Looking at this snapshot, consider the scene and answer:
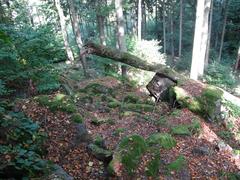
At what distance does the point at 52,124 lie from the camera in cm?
625

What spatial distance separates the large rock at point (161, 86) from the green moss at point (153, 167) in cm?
470

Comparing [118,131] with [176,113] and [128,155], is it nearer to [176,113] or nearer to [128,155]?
[128,155]

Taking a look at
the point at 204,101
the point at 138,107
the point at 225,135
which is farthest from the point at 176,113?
the point at 225,135

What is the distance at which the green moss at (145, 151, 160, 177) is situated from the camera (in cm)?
566

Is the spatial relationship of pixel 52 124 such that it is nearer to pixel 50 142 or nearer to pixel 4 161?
pixel 50 142

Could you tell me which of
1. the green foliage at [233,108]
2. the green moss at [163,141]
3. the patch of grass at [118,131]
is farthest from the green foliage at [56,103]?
the green foliage at [233,108]

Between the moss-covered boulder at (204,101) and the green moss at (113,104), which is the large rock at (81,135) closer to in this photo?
the green moss at (113,104)

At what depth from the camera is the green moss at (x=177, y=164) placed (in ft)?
19.7

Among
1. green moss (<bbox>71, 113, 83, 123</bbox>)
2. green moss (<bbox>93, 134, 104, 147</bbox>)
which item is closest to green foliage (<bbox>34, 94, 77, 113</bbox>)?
green moss (<bbox>71, 113, 83, 123</bbox>)

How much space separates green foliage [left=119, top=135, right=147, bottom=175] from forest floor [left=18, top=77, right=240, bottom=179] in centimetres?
11

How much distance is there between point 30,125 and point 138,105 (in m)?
5.59

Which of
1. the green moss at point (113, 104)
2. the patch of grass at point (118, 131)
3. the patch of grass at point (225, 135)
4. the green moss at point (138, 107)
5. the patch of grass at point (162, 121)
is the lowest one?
the patch of grass at point (225, 135)

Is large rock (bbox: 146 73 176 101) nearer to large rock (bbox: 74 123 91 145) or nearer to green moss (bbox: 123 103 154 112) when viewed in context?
green moss (bbox: 123 103 154 112)

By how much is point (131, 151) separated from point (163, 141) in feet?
4.62
